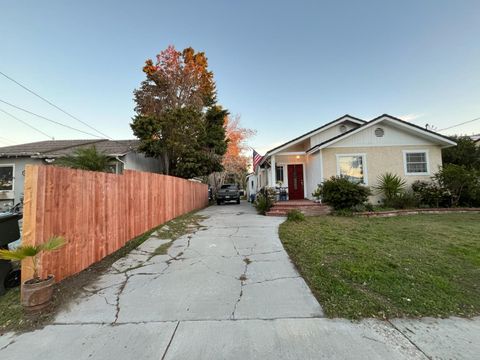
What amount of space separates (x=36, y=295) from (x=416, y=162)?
51.4 feet

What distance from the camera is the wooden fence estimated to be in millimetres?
3227

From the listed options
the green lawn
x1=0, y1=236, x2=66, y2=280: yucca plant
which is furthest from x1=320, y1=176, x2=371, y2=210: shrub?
x1=0, y1=236, x2=66, y2=280: yucca plant

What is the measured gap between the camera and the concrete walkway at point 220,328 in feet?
6.81

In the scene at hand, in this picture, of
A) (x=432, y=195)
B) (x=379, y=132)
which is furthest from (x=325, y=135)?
(x=432, y=195)

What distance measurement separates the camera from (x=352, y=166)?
12477mm

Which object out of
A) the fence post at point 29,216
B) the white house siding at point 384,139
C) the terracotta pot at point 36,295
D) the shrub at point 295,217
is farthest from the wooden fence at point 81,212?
the white house siding at point 384,139

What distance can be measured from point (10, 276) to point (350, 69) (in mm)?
16462

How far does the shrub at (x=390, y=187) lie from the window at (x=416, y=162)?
0.89 m

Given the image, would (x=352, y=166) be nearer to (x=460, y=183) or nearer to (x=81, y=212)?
(x=460, y=183)

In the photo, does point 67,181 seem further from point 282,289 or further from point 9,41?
point 9,41

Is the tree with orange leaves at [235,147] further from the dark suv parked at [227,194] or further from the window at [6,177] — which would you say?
the window at [6,177]

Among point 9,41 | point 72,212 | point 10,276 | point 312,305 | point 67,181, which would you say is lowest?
point 312,305

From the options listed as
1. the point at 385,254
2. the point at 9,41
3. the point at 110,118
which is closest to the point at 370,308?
the point at 385,254

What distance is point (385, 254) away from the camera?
15.5 ft
